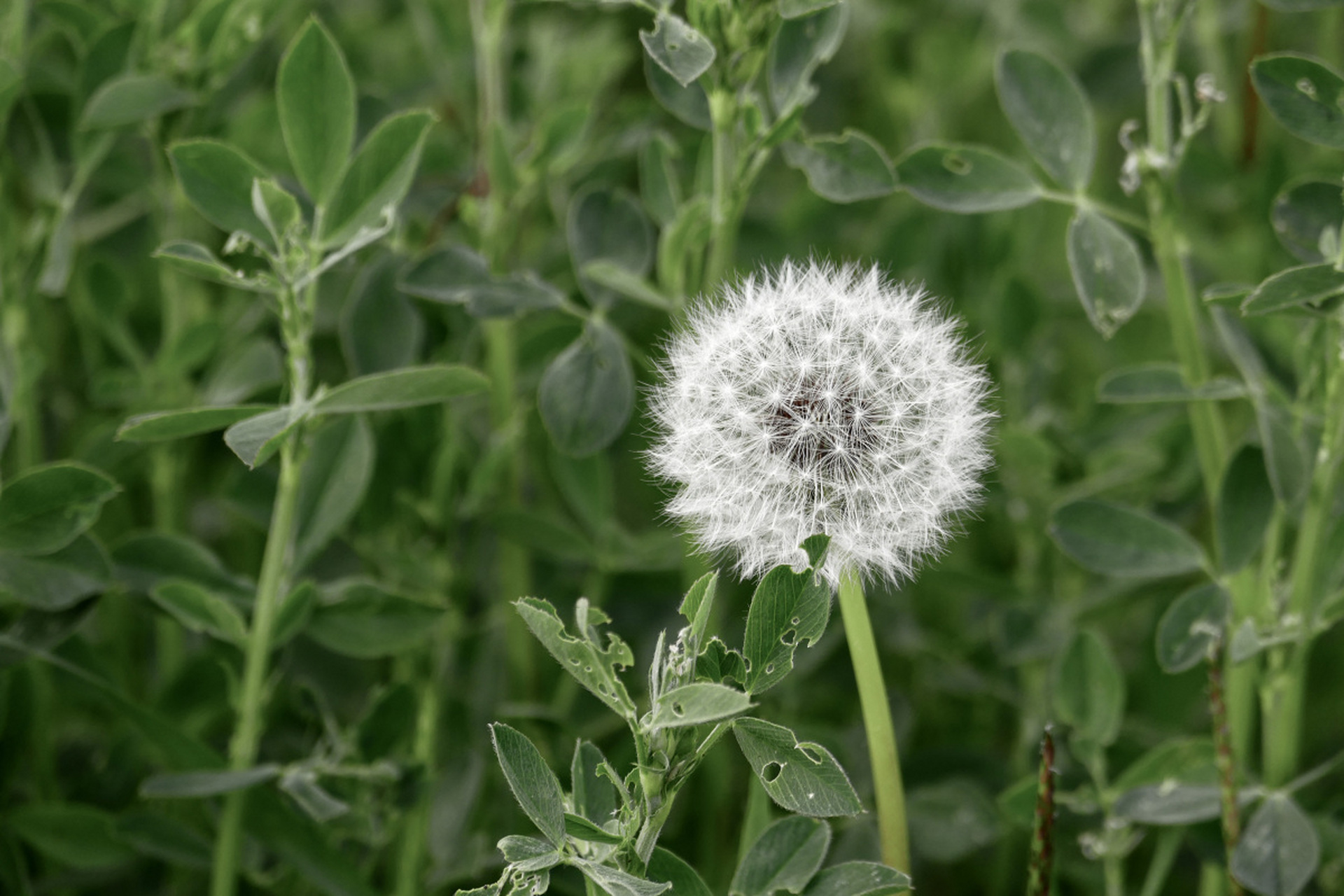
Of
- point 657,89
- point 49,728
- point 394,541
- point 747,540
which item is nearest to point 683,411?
point 747,540

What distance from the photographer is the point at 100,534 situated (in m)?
1.61

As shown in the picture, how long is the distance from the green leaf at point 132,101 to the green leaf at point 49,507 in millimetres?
392

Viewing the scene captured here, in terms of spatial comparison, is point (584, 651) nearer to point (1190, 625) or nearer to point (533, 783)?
point (533, 783)

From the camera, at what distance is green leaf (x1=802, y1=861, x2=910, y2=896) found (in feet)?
2.78

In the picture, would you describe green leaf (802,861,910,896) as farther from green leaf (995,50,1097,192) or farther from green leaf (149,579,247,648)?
green leaf (995,50,1097,192)

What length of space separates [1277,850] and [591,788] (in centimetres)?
64

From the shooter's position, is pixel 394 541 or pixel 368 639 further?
pixel 394 541

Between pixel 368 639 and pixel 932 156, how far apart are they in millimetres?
732

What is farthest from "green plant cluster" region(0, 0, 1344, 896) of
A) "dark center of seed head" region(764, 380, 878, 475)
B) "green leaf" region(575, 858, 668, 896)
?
"dark center of seed head" region(764, 380, 878, 475)

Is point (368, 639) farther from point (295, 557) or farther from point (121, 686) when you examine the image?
point (121, 686)

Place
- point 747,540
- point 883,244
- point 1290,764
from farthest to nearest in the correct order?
point 883,244 → point 1290,764 → point 747,540

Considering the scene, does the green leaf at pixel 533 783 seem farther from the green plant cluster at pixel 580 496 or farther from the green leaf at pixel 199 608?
the green leaf at pixel 199 608

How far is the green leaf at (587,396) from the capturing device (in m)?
1.19

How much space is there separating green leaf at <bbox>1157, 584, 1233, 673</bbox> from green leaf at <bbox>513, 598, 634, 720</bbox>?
601mm
